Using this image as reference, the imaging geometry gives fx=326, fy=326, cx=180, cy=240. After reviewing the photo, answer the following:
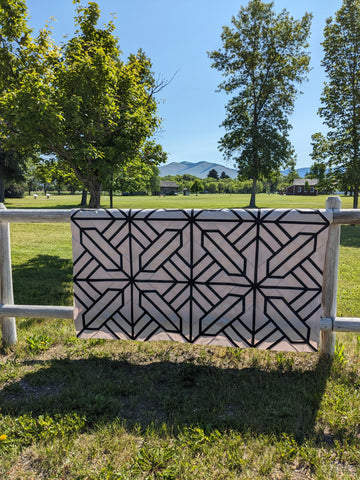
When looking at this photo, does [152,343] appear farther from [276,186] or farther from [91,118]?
[276,186]

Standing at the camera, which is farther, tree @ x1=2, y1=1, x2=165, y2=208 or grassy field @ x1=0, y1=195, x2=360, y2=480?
tree @ x1=2, y1=1, x2=165, y2=208

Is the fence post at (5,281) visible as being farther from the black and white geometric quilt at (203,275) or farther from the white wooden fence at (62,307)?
the black and white geometric quilt at (203,275)

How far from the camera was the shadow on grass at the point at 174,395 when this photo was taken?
245 cm

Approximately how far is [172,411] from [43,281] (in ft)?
15.9

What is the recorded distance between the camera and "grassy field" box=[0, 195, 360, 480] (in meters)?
2.07

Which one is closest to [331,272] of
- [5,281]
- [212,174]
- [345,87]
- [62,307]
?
[62,307]

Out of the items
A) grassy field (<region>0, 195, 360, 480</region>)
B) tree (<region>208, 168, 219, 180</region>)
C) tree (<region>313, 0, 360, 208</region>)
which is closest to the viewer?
grassy field (<region>0, 195, 360, 480</region>)

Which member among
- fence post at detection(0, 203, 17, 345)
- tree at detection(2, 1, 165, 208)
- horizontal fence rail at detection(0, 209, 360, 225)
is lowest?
fence post at detection(0, 203, 17, 345)

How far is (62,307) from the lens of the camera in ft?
11.2

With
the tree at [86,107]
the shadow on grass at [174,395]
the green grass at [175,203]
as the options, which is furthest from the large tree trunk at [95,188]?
the green grass at [175,203]

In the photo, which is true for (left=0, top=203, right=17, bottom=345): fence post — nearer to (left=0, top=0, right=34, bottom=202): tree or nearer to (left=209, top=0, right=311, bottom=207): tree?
(left=0, top=0, right=34, bottom=202): tree

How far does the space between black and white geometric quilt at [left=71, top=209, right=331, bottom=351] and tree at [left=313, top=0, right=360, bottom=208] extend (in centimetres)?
1803

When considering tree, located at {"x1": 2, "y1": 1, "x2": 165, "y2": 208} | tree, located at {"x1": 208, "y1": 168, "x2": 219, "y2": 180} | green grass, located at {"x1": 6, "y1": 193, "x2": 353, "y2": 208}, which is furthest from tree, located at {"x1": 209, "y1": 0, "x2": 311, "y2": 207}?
tree, located at {"x1": 208, "y1": 168, "x2": 219, "y2": 180}

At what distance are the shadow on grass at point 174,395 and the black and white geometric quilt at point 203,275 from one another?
325mm
